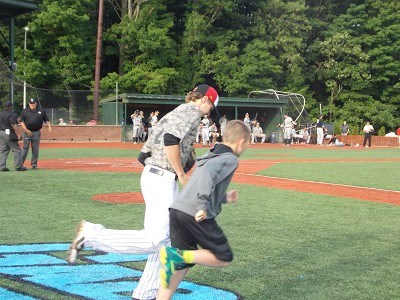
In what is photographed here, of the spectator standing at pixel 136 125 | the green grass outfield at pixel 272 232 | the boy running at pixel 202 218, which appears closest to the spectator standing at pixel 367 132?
the spectator standing at pixel 136 125

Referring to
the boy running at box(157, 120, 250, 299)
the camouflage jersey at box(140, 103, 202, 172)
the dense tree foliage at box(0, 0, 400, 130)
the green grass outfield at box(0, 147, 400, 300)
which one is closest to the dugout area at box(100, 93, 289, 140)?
the dense tree foliage at box(0, 0, 400, 130)

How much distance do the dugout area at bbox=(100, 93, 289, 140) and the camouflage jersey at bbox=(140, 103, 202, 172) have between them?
3094cm

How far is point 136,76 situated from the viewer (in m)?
44.6

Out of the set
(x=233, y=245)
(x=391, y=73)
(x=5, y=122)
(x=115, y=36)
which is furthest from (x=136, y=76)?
(x=233, y=245)

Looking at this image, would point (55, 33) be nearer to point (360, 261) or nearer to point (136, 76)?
point (136, 76)

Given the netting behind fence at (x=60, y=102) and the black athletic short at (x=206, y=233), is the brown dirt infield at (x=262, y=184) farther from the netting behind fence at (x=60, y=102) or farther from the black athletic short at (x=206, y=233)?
the netting behind fence at (x=60, y=102)

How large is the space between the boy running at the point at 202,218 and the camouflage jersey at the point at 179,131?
19.7 inches

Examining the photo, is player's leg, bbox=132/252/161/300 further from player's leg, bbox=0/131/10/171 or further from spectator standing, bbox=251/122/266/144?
spectator standing, bbox=251/122/266/144

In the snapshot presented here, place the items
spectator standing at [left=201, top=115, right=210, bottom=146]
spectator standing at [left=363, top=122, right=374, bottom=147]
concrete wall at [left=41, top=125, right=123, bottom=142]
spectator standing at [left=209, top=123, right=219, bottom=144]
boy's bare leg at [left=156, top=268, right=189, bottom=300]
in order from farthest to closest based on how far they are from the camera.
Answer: spectator standing at [left=363, top=122, right=374, bottom=147] < spectator standing at [left=209, top=123, right=219, bottom=144] < spectator standing at [left=201, top=115, right=210, bottom=146] < concrete wall at [left=41, top=125, right=123, bottom=142] < boy's bare leg at [left=156, top=268, right=189, bottom=300]

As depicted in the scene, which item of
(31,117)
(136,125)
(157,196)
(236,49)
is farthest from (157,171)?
(236,49)

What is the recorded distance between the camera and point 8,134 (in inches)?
627

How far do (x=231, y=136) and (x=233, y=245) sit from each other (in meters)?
2.83

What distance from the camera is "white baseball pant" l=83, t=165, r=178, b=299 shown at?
4.78 metres

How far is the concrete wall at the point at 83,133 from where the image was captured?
36594 millimetres
